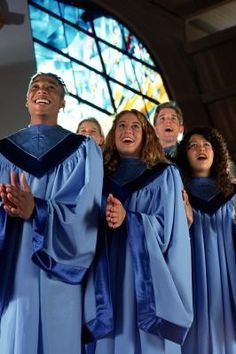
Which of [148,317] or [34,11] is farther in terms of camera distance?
[34,11]

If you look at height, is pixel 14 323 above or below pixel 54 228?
below

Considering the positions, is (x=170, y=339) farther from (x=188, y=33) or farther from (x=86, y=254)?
(x=188, y=33)

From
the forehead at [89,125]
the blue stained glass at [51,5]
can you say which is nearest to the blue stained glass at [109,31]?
the blue stained glass at [51,5]

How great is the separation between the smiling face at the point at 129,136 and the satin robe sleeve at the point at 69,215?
1.21ft

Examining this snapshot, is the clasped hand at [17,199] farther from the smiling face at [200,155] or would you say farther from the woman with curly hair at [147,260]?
the smiling face at [200,155]

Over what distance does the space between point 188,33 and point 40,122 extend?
26.3 feet

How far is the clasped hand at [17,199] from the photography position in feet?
7.18

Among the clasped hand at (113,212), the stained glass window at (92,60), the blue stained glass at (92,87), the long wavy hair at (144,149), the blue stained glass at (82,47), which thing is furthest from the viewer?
the blue stained glass at (82,47)

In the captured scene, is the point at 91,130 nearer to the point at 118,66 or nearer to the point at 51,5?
the point at 51,5

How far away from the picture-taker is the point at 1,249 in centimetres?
231

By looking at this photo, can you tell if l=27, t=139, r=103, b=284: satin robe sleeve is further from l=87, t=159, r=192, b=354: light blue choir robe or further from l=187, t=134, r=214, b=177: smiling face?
l=187, t=134, r=214, b=177: smiling face

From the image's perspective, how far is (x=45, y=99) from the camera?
2674 millimetres

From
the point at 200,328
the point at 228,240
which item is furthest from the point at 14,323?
the point at 228,240

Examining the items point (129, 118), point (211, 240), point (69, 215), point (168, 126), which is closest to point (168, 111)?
point (168, 126)
